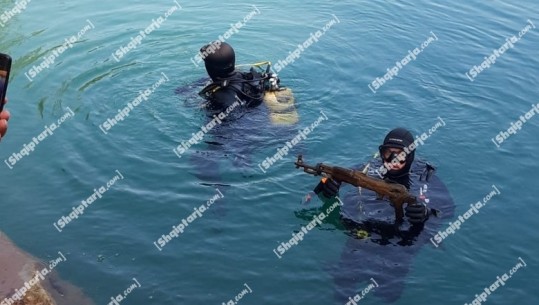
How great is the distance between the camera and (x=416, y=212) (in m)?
7.03

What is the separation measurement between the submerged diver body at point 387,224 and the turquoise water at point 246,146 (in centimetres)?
16

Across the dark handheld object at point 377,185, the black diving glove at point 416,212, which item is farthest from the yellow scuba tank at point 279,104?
the black diving glove at point 416,212

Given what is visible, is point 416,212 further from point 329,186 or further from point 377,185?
point 329,186

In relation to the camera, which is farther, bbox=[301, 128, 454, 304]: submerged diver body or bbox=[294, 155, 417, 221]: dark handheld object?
bbox=[301, 128, 454, 304]: submerged diver body

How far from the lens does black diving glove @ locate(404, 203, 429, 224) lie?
23.0 ft

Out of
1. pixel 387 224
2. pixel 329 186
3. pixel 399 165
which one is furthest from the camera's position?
pixel 387 224

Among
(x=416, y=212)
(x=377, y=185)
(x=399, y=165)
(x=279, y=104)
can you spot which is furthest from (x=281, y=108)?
(x=416, y=212)

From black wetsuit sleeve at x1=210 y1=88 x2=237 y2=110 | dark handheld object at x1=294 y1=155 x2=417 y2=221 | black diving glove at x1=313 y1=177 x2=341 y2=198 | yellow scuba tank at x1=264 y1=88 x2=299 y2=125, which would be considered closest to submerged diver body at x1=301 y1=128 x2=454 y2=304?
black diving glove at x1=313 y1=177 x2=341 y2=198

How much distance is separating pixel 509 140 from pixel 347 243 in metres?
4.39

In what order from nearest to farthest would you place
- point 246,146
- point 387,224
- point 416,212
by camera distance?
point 416,212 < point 387,224 < point 246,146

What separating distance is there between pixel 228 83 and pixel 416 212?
400cm

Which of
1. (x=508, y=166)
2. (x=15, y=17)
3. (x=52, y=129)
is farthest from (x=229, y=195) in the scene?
(x=15, y=17)

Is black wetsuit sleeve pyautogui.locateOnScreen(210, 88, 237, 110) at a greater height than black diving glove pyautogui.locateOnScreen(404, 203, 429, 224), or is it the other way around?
black wetsuit sleeve pyautogui.locateOnScreen(210, 88, 237, 110)

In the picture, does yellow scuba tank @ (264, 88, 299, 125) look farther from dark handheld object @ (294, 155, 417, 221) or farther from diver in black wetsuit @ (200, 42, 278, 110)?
dark handheld object @ (294, 155, 417, 221)
